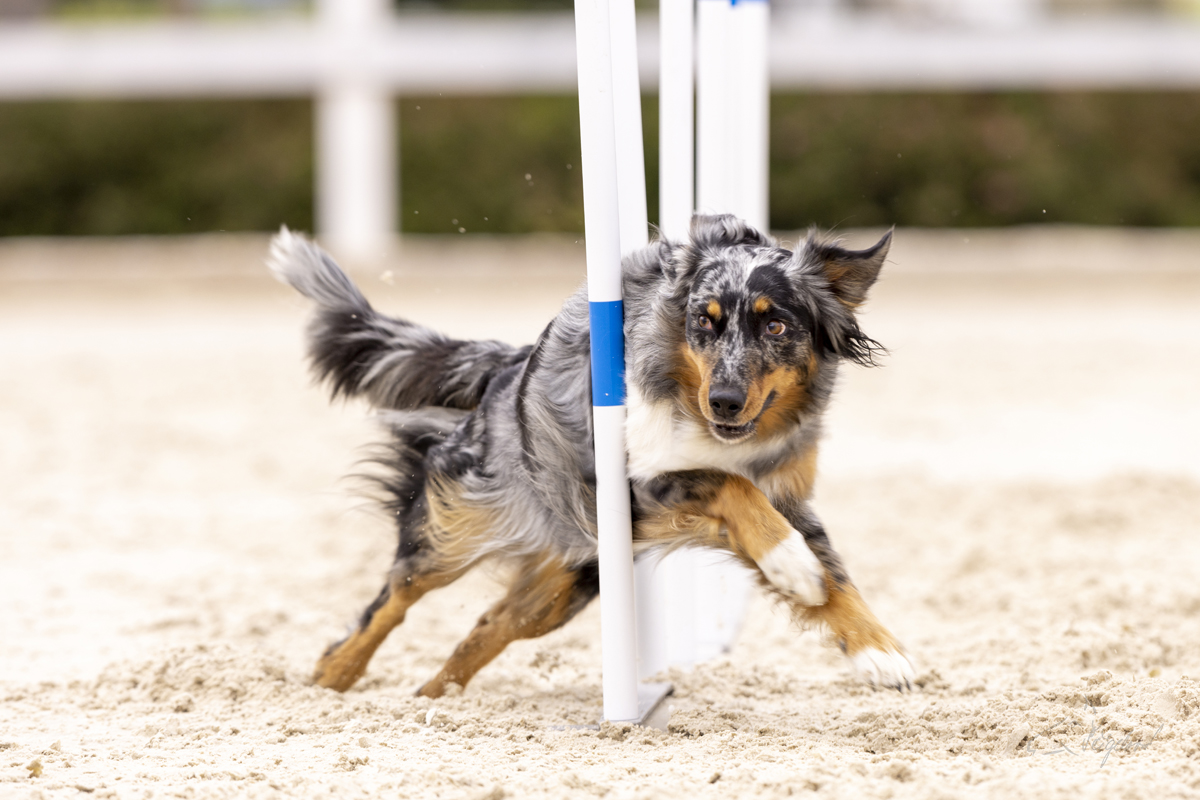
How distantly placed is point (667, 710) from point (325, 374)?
1.59 meters

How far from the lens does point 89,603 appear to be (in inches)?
202

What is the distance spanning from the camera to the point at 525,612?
3.97 m

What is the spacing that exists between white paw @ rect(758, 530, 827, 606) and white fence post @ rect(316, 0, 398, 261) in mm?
11868

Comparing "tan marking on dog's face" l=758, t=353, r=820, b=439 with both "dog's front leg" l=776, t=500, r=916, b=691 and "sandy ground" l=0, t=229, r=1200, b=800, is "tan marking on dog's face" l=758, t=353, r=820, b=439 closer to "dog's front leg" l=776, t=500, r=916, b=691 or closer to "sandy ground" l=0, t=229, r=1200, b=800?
"dog's front leg" l=776, t=500, r=916, b=691

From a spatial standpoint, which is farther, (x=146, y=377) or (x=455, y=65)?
(x=455, y=65)

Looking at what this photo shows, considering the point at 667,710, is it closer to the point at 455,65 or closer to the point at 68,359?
the point at 68,359

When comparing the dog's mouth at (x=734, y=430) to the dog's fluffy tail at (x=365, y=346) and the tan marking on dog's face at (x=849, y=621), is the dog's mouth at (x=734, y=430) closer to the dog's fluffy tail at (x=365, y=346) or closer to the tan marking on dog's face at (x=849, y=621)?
the tan marking on dog's face at (x=849, y=621)

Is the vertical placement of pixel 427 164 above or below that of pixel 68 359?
above

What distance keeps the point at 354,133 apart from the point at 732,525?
12.4 metres

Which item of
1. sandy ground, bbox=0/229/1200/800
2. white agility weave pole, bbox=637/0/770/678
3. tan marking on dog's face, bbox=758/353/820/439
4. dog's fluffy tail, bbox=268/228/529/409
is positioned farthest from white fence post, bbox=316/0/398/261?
tan marking on dog's face, bbox=758/353/820/439

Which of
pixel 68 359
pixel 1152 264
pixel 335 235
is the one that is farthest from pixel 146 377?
pixel 1152 264

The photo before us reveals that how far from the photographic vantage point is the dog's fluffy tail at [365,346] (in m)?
4.14

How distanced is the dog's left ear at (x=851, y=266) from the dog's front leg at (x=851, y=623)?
1.84 feet

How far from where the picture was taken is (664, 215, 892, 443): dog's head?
3.18m
